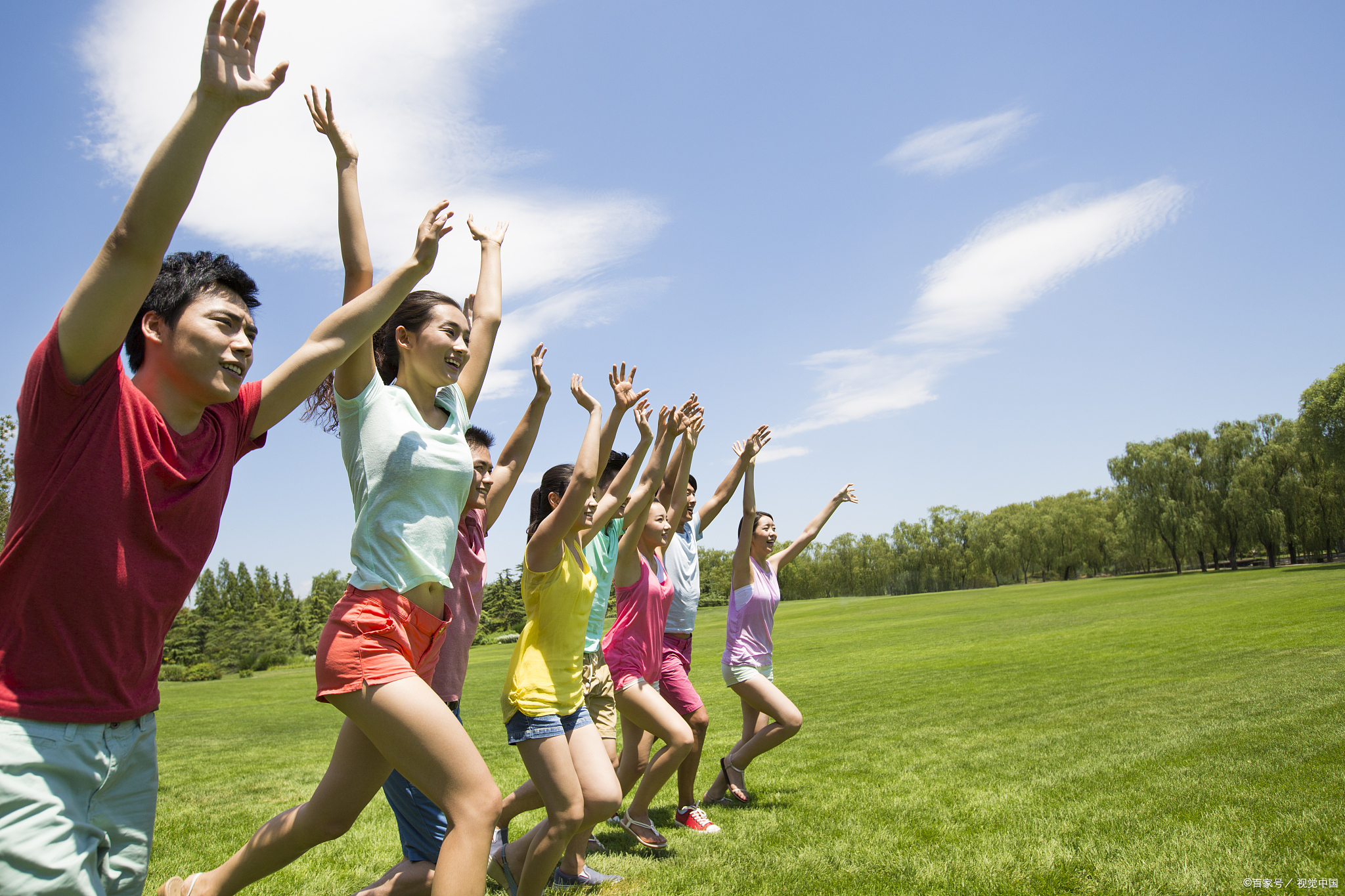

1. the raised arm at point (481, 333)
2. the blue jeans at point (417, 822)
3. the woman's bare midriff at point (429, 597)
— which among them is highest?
the raised arm at point (481, 333)

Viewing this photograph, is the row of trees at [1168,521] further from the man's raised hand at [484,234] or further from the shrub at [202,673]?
the man's raised hand at [484,234]

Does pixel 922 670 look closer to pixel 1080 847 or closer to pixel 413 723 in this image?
pixel 1080 847

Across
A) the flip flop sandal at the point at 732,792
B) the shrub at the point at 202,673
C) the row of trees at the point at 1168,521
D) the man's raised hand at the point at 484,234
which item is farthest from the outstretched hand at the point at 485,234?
the row of trees at the point at 1168,521

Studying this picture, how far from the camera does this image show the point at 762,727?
25.3ft

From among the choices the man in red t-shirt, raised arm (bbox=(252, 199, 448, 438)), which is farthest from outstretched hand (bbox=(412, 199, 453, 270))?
the man in red t-shirt

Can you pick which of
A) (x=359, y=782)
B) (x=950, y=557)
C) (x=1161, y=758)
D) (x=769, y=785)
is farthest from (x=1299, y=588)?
(x=950, y=557)

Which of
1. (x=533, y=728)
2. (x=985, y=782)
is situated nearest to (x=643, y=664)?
(x=533, y=728)

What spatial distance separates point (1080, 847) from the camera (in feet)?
17.2

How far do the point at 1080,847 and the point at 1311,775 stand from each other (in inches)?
113

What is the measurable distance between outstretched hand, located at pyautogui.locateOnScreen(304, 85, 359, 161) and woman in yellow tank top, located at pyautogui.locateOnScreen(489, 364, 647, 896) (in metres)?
1.99

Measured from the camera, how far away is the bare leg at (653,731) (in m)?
6.00

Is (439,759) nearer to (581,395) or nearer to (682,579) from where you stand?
(581,395)

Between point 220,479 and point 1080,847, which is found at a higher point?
point 220,479

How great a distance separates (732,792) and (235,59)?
22.9 ft
